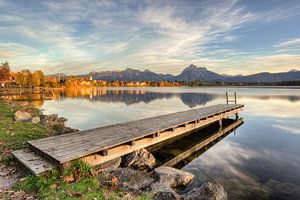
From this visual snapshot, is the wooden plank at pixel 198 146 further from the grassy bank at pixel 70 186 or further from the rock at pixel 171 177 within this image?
the grassy bank at pixel 70 186

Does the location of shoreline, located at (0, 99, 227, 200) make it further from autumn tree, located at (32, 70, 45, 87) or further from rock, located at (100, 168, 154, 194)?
autumn tree, located at (32, 70, 45, 87)

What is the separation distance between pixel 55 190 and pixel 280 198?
8.44m

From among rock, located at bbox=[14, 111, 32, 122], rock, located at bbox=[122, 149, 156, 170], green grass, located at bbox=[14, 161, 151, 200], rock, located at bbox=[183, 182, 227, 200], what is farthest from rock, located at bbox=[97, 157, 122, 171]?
rock, located at bbox=[14, 111, 32, 122]

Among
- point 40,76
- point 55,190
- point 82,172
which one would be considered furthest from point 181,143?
point 40,76

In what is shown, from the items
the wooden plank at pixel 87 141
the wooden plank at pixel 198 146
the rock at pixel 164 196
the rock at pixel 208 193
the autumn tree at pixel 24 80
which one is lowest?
the wooden plank at pixel 198 146

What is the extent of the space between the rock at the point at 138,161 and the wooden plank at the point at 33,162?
3792 mm

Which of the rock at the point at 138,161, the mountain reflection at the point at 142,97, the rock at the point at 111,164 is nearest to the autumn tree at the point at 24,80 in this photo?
the mountain reflection at the point at 142,97

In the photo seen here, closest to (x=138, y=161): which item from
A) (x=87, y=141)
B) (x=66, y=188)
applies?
(x=87, y=141)

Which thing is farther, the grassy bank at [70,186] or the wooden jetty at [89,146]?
the wooden jetty at [89,146]

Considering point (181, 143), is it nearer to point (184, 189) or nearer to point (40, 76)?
point (184, 189)

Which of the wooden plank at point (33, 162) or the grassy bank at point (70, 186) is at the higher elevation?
the wooden plank at point (33, 162)

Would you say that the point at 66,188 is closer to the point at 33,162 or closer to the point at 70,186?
the point at 70,186

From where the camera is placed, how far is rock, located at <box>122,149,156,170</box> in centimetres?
995

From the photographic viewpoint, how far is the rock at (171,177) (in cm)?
820
